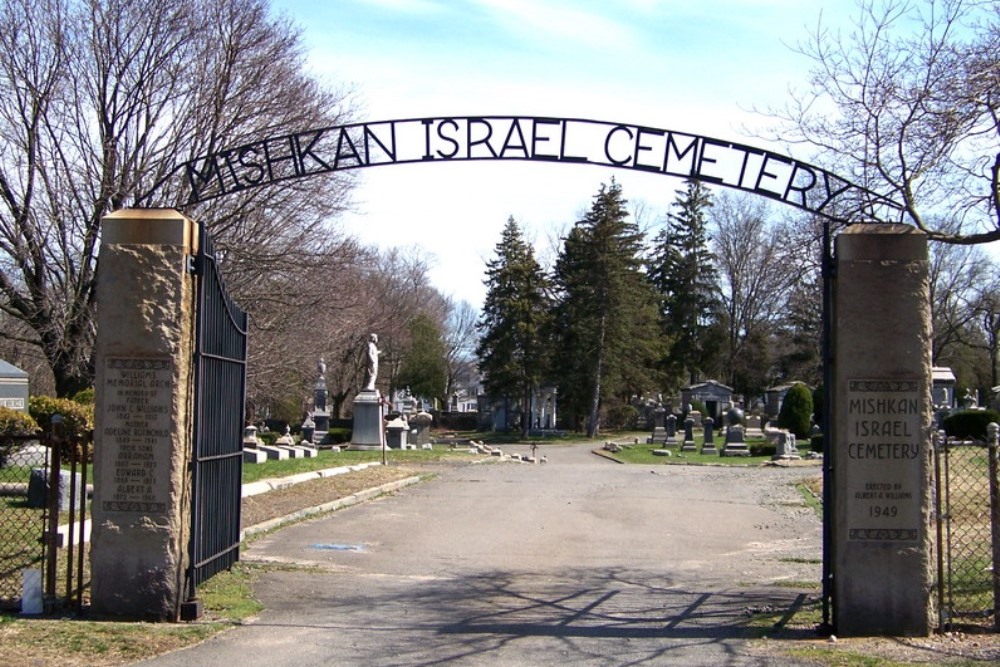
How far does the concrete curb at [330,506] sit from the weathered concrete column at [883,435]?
7.16 meters

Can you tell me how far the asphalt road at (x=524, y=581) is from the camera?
25.0 feet

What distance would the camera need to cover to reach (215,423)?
376 inches

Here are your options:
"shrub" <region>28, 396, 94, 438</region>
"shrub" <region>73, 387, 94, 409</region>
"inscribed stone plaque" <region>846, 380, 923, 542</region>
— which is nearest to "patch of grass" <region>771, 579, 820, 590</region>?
"inscribed stone plaque" <region>846, 380, 923, 542</region>

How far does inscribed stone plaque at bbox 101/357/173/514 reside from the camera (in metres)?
8.45

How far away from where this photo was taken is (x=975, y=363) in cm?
7081

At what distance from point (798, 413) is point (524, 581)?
36589 mm

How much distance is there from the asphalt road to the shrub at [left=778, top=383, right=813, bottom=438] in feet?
87.0

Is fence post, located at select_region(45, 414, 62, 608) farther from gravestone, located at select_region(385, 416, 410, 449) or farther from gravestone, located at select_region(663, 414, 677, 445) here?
gravestone, located at select_region(663, 414, 677, 445)

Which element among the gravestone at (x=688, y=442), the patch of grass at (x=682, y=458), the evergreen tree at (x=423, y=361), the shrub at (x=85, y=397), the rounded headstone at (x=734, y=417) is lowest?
the patch of grass at (x=682, y=458)

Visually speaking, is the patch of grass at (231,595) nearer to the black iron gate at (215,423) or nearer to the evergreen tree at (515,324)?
the black iron gate at (215,423)

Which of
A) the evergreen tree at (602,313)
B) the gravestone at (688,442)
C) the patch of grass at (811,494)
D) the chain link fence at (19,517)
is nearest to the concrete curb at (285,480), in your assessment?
the chain link fence at (19,517)

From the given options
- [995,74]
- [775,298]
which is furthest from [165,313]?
[775,298]

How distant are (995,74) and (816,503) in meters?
10.8

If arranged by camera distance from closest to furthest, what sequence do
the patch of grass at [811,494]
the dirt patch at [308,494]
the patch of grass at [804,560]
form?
the patch of grass at [804,560] → the dirt patch at [308,494] → the patch of grass at [811,494]
